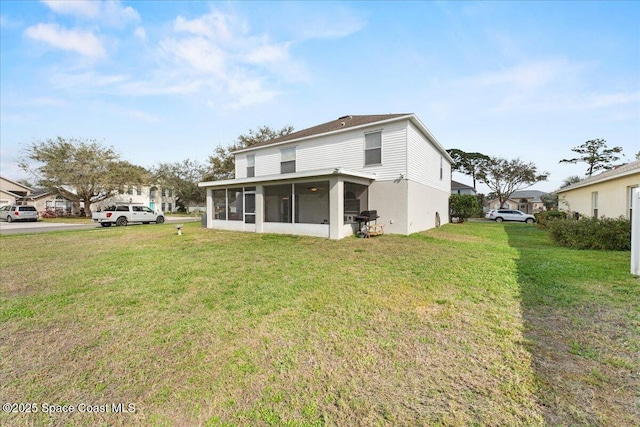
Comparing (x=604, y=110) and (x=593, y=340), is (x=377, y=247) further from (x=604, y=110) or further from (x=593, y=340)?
(x=604, y=110)

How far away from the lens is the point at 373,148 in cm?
1227

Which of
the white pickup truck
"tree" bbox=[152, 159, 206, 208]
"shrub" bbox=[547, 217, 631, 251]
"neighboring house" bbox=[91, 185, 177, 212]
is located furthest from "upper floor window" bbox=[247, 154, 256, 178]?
"neighboring house" bbox=[91, 185, 177, 212]

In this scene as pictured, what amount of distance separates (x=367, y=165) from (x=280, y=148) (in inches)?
226

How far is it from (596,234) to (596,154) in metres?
40.7

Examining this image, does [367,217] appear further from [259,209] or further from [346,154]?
[259,209]

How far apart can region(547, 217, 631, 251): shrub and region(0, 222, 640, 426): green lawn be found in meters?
3.11

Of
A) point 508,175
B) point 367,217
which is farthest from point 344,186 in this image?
point 508,175

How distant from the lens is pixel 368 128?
12219 mm

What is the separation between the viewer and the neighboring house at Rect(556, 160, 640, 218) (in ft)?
35.1

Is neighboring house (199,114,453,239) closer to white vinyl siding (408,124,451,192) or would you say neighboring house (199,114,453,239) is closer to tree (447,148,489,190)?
white vinyl siding (408,124,451,192)

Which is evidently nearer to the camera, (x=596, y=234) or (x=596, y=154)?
(x=596, y=234)

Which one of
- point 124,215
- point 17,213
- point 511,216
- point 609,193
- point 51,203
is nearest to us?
point 609,193

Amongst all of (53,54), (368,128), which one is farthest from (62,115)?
(368,128)

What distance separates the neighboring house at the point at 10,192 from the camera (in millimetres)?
31230
